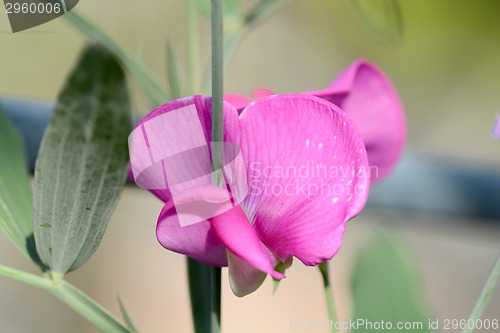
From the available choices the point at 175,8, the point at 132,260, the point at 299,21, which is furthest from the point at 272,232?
the point at 299,21

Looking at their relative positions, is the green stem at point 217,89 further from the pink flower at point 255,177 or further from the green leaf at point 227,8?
the green leaf at point 227,8

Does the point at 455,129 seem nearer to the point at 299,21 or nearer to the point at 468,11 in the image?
the point at 468,11

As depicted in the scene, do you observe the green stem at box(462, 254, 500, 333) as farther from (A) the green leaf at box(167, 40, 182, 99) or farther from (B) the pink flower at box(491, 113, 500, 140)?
(A) the green leaf at box(167, 40, 182, 99)

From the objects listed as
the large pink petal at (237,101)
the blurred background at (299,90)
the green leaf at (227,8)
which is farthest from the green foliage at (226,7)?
the blurred background at (299,90)

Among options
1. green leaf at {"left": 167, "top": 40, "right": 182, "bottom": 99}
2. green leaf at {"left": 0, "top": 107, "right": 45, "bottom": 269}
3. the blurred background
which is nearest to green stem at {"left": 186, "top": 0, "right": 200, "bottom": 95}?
green leaf at {"left": 167, "top": 40, "right": 182, "bottom": 99}

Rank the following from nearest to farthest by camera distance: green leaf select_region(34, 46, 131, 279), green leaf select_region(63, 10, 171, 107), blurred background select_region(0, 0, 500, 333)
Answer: green leaf select_region(34, 46, 131, 279) → green leaf select_region(63, 10, 171, 107) → blurred background select_region(0, 0, 500, 333)

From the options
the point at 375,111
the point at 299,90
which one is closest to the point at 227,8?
the point at 375,111
